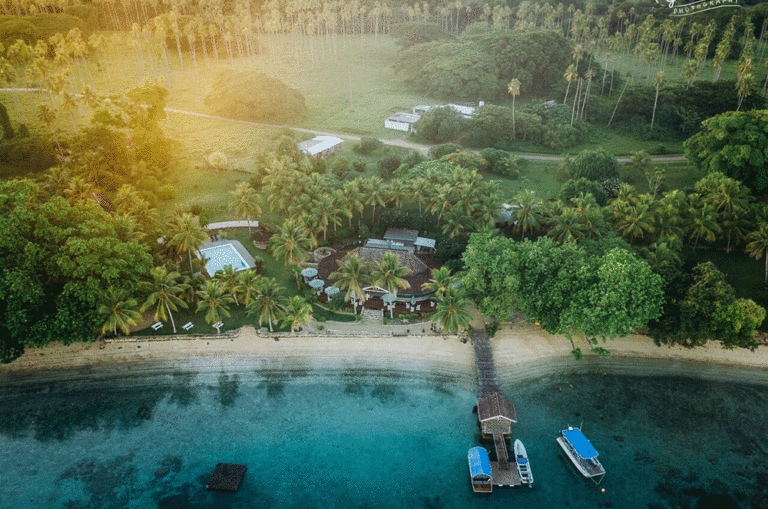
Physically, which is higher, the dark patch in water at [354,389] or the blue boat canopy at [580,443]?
the blue boat canopy at [580,443]

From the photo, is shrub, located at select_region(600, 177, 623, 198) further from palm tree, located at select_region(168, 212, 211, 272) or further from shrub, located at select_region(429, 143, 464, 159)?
palm tree, located at select_region(168, 212, 211, 272)

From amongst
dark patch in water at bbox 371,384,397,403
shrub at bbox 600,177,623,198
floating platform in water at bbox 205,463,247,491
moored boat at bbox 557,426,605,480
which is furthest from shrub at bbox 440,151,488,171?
floating platform in water at bbox 205,463,247,491

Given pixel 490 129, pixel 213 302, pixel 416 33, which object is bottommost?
pixel 213 302

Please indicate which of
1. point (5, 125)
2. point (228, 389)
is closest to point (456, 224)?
point (228, 389)

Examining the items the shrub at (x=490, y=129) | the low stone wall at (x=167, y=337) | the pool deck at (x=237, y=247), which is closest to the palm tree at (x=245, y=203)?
the pool deck at (x=237, y=247)

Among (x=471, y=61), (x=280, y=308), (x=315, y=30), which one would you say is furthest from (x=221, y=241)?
(x=315, y=30)

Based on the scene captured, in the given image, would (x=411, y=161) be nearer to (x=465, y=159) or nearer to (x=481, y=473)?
(x=465, y=159)

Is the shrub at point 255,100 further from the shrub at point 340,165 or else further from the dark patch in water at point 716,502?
the dark patch in water at point 716,502
